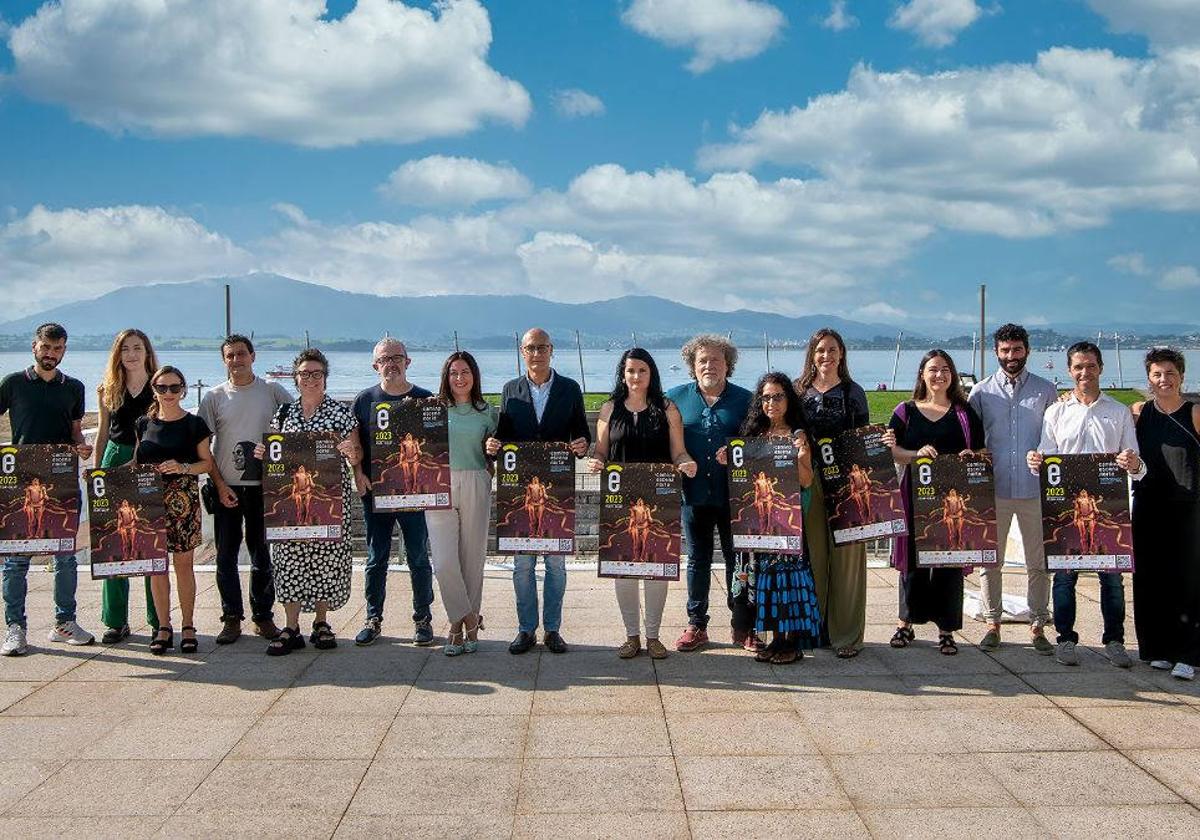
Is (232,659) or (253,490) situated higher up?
(253,490)

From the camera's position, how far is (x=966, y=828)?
11.8 ft

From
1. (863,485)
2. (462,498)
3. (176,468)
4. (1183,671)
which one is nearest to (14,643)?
(176,468)

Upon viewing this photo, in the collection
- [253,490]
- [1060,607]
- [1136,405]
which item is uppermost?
[1136,405]

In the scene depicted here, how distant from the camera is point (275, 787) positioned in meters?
4.00

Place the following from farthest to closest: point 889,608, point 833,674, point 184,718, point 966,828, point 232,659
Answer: point 889,608, point 232,659, point 833,674, point 184,718, point 966,828

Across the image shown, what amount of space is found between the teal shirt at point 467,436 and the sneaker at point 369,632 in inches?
46.6

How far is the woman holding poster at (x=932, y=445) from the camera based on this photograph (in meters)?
5.73

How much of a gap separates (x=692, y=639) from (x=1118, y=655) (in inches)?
92.3

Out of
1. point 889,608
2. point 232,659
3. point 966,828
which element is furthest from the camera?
point 889,608

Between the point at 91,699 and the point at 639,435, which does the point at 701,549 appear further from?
the point at 91,699

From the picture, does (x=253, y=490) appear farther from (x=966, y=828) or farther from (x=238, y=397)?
(x=966, y=828)

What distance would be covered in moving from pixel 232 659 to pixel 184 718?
3.41 ft

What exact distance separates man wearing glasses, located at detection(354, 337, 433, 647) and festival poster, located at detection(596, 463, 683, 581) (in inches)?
44.2

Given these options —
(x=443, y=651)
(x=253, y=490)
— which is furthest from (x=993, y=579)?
(x=253, y=490)
